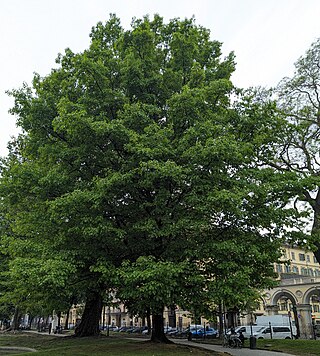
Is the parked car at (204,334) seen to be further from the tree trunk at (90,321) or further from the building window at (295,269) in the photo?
the building window at (295,269)

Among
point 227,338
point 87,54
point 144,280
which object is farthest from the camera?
point 227,338

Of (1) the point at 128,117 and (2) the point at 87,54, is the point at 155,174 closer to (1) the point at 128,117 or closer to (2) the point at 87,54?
(1) the point at 128,117

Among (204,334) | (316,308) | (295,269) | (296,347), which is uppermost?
(295,269)

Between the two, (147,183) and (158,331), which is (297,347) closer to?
(158,331)

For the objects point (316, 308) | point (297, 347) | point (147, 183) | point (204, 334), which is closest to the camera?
point (147, 183)

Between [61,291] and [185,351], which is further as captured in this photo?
[185,351]

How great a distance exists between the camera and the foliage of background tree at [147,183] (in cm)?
1261

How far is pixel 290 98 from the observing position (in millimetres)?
24047

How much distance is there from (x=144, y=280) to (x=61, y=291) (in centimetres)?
342

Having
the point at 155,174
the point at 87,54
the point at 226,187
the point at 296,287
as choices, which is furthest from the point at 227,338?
the point at 296,287

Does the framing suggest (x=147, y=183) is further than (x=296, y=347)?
No

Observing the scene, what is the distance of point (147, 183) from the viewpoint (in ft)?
42.7

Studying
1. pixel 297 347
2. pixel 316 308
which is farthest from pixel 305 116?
pixel 316 308

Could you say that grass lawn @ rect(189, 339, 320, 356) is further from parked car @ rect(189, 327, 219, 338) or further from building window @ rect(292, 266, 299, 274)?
building window @ rect(292, 266, 299, 274)
